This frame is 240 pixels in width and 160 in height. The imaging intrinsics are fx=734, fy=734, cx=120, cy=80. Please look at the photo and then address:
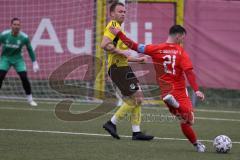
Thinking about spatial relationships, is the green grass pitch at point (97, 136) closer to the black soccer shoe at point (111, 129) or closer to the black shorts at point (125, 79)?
the black soccer shoe at point (111, 129)

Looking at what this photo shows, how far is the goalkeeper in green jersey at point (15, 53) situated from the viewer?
1656 centimetres

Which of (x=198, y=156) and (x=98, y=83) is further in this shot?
(x=98, y=83)

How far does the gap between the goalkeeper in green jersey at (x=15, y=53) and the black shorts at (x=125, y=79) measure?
17.9 ft

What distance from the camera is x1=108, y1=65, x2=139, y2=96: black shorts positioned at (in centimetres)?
1124

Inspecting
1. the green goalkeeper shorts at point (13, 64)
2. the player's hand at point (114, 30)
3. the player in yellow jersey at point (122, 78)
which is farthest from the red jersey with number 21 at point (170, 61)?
the green goalkeeper shorts at point (13, 64)

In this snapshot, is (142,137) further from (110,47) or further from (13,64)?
(13,64)

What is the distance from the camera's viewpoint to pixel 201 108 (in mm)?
17156

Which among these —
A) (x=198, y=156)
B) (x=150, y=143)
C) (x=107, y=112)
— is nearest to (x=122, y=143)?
(x=150, y=143)

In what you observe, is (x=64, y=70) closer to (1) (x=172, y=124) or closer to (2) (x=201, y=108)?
(2) (x=201, y=108)

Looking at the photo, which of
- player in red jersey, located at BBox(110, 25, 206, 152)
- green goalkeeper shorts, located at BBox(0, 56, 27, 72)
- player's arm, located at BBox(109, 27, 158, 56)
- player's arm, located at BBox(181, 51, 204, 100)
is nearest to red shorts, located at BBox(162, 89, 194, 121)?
player in red jersey, located at BBox(110, 25, 206, 152)

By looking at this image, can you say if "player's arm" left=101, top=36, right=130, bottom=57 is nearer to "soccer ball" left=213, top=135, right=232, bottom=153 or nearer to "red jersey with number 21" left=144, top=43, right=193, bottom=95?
"red jersey with number 21" left=144, top=43, right=193, bottom=95

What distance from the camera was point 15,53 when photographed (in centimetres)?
1675

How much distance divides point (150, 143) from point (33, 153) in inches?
83.5

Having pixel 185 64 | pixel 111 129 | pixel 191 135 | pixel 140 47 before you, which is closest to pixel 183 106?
pixel 191 135
